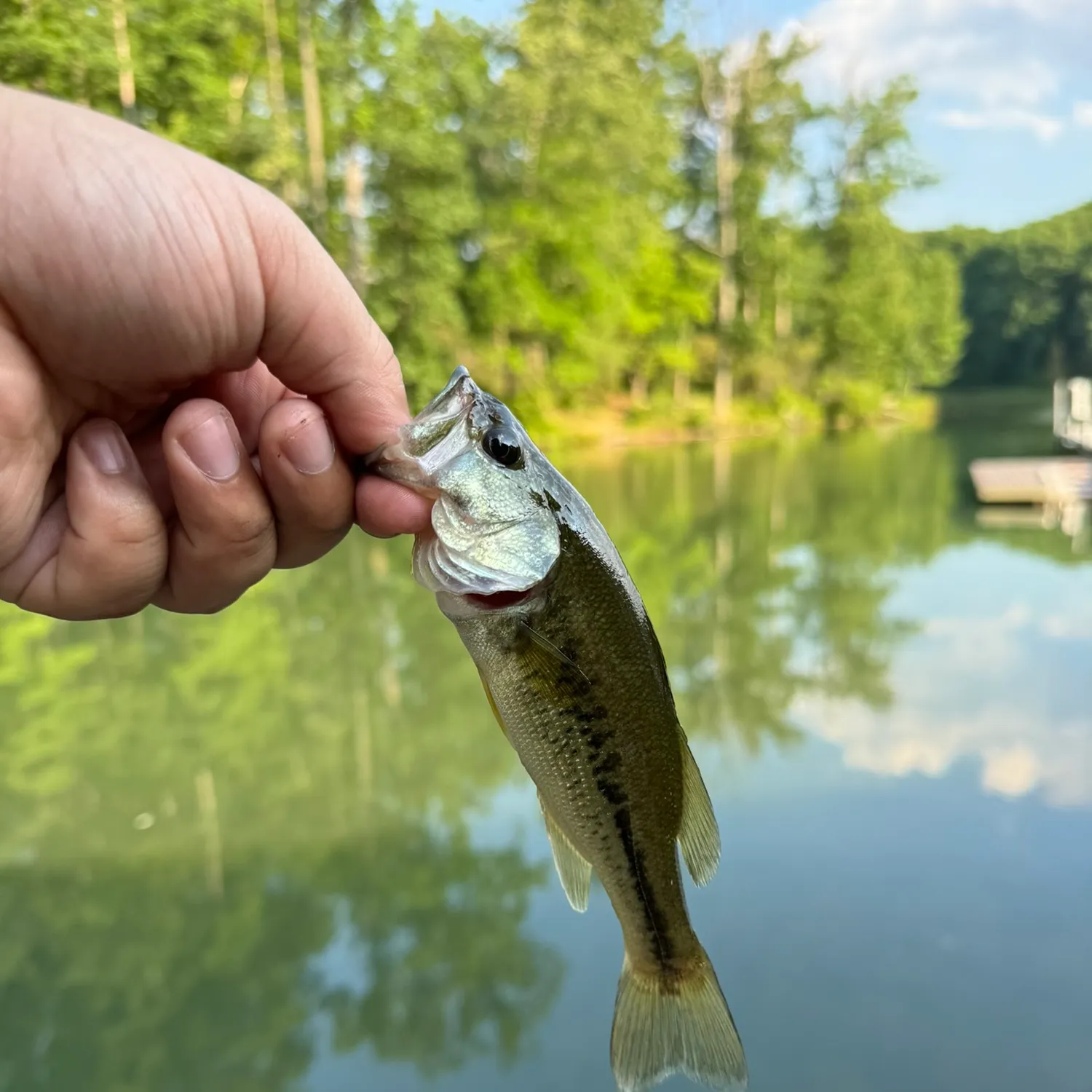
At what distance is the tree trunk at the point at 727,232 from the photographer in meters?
29.0

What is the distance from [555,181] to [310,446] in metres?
22.5

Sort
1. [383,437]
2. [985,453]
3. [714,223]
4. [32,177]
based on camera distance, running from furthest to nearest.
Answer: [714,223] < [985,453] < [383,437] < [32,177]

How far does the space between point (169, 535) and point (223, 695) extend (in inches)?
178

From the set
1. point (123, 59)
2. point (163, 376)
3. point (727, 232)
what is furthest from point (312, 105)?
point (163, 376)

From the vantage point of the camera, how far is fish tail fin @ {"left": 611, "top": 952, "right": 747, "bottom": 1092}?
5.20 ft

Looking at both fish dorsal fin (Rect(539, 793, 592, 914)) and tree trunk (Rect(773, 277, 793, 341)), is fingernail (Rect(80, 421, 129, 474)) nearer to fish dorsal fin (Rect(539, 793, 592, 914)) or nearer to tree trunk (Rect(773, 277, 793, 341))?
fish dorsal fin (Rect(539, 793, 592, 914))

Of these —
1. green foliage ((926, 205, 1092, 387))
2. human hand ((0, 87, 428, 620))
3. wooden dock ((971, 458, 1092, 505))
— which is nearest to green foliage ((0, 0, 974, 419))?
wooden dock ((971, 458, 1092, 505))

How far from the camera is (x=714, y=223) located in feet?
102

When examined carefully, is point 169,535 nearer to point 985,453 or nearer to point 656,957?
point 656,957

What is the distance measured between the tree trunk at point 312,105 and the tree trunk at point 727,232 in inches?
598

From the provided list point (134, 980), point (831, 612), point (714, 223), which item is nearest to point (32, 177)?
point (134, 980)

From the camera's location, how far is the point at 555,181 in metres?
22.1

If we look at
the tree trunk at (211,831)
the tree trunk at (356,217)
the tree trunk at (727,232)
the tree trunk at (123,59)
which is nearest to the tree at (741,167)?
the tree trunk at (727,232)

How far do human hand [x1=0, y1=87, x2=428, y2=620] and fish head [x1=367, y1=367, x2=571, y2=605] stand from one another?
0.08m
